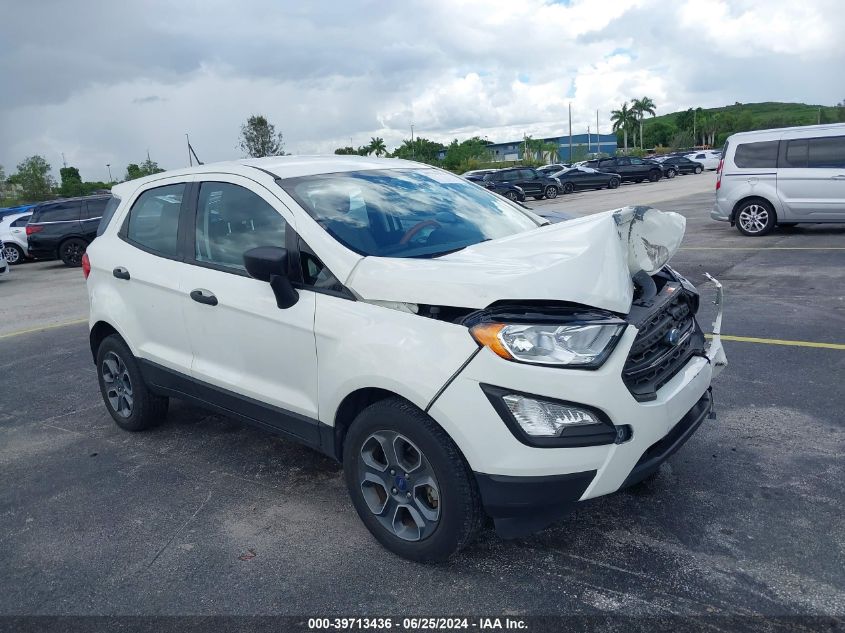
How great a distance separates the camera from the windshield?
3.44m

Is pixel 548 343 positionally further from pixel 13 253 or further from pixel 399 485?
pixel 13 253

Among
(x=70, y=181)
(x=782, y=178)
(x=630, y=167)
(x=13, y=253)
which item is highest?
(x=70, y=181)

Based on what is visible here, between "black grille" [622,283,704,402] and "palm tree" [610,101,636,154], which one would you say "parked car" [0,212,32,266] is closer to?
"black grille" [622,283,704,402]

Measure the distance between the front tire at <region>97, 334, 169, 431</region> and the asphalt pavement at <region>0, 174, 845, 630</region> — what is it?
0.14 meters

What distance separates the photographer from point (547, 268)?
278 centimetres

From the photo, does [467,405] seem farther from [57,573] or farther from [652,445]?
[57,573]

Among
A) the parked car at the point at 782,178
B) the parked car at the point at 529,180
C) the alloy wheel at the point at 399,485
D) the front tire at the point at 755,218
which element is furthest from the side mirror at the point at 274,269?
the parked car at the point at 529,180

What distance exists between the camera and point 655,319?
301 cm

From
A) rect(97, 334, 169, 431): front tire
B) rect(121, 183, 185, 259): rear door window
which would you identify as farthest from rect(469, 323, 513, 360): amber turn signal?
rect(97, 334, 169, 431): front tire

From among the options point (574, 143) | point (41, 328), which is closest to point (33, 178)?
point (41, 328)

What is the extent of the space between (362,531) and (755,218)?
38.2ft

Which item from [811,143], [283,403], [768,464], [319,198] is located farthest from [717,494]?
[811,143]

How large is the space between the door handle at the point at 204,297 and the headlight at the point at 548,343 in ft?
5.68

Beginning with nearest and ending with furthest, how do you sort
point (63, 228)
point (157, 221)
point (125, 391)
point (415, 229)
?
point (415, 229) → point (157, 221) → point (125, 391) → point (63, 228)
